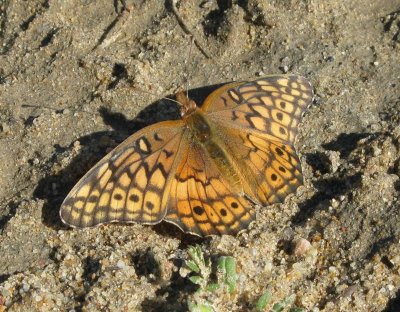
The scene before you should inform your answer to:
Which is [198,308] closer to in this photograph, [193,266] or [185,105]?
[193,266]

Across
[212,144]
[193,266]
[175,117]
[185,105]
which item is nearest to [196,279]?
[193,266]

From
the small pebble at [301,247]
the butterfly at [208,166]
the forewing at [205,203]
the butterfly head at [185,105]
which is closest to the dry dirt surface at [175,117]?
the small pebble at [301,247]

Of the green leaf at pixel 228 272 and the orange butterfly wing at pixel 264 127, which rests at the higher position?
the orange butterfly wing at pixel 264 127

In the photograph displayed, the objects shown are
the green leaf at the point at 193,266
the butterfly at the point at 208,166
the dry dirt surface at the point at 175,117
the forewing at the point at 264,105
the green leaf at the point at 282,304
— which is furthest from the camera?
the forewing at the point at 264,105

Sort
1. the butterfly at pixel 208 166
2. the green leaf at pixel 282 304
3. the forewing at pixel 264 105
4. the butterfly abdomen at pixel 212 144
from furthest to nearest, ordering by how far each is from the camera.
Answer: the forewing at pixel 264 105, the butterfly abdomen at pixel 212 144, the butterfly at pixel 208 166, the green leaf at pixel 282 304

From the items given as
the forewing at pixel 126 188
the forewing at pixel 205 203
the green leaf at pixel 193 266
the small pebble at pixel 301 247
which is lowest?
the small pebble at pixel 301 247

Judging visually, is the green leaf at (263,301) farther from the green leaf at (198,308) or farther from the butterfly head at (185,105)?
the butterfly head at (185,105)
